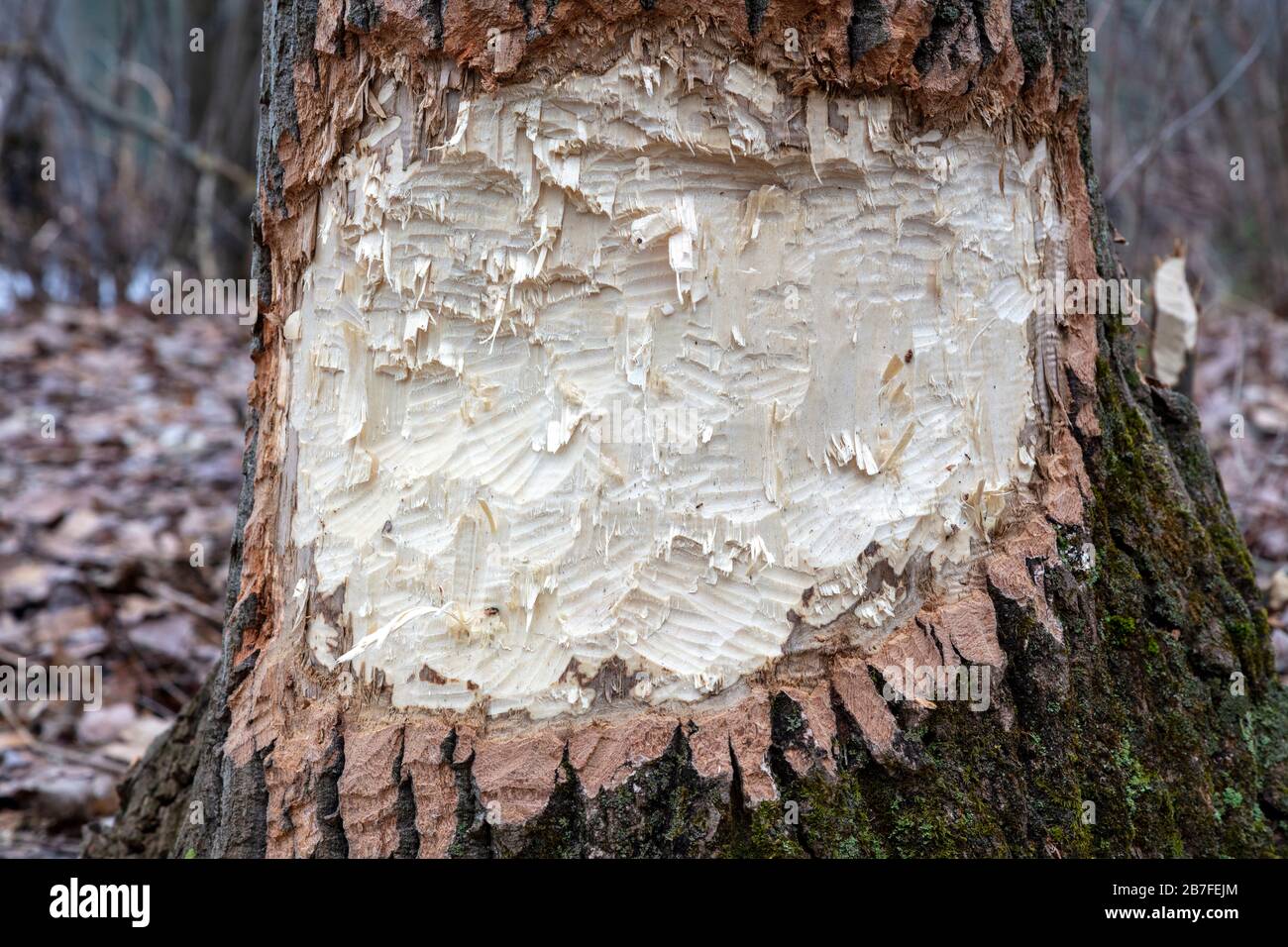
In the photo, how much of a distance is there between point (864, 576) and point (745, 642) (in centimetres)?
19

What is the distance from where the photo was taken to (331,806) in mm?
1347

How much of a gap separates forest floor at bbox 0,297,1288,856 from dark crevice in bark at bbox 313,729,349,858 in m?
0.93

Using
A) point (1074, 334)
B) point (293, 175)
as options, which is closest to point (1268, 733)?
point (1074, 334)

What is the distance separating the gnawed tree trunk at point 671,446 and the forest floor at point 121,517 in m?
1.00

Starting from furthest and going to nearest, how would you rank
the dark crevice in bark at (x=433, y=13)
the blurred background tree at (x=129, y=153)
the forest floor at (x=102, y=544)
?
the blurred background tree at (x=129, y=153) < the forest floor at (x=102, y=544) < the dark crevice in bark at (x=433, y=13)

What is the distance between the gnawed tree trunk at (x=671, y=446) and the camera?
1.28 metres

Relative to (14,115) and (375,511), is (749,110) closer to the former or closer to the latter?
(375,511)

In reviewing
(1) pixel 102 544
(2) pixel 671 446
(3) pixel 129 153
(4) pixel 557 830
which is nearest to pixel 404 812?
(4) pixel 557 830

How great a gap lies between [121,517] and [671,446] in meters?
2.78

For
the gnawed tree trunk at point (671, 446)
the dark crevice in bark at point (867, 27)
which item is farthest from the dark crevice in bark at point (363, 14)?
the dark crevice in bark at point (867, 27)

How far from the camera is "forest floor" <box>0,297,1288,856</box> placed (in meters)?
2.29

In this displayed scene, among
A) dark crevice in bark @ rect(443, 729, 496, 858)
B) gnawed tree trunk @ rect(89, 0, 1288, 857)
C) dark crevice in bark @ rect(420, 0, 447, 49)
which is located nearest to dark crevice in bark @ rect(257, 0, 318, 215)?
gnawed tree trunk @ rect(89, 0, 1288, 857)

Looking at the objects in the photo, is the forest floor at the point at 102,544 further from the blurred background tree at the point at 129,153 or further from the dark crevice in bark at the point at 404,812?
the dark crevice in bark at the point at 404,812

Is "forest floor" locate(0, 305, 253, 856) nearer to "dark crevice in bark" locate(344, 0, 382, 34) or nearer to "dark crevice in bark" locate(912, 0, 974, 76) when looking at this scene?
"dark crevice in bark" locate(344, 0, 382, 34)
